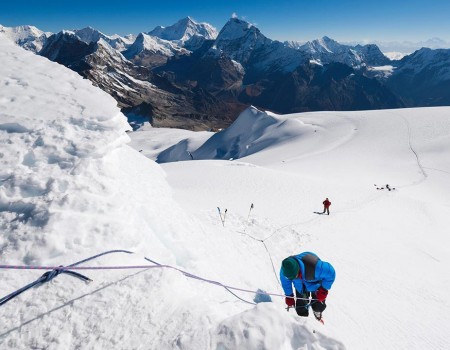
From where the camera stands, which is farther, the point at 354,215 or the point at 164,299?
the point at 354,215

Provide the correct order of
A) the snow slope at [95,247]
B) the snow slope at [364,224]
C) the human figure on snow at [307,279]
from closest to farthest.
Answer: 1. the snow slope at [95,247]
2. the human figure on snow at [307,279]
3. the snow slope at [364,224]

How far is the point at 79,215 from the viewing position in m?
6.42

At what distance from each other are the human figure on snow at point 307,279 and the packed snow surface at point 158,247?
2.47ft

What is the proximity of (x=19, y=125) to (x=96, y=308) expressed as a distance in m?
5.18

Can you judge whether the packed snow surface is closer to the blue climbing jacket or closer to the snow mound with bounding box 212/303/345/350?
the snow mound with bounding box 212/303/345/350

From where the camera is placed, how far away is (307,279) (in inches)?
269

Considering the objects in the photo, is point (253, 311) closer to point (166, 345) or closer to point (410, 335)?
point (166, 345)

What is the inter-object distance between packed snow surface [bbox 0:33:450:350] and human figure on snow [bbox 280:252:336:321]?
753mm

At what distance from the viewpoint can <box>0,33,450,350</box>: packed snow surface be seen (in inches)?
198

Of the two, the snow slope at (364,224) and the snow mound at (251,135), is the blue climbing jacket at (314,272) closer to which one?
the snow slope at (364,224)

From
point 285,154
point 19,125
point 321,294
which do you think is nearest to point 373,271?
point 321,294

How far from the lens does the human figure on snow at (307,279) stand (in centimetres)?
662

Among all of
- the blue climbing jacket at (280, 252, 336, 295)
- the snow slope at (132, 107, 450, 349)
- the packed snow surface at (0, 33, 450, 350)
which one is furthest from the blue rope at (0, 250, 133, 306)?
Answer: the blue climbing jacket at (280, 252, 336, 295)

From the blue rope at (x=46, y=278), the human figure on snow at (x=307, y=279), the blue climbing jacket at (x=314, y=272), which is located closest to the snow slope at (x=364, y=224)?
the human figure on snow at (x=307, y=279)
